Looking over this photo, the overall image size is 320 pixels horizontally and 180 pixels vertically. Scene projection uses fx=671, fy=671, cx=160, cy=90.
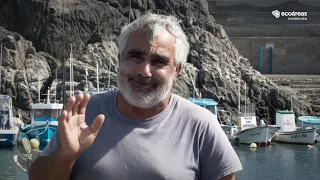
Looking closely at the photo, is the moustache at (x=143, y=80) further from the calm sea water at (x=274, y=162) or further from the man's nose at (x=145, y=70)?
the calm sea water at (x=274, y=162)

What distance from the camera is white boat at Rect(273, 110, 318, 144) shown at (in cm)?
3234

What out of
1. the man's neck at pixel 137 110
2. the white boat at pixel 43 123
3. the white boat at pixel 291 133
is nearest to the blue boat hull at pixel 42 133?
the white boat at pixel 43 123

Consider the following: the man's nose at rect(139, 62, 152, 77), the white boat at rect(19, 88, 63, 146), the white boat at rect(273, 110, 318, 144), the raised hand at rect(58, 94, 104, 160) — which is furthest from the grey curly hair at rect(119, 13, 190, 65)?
the white boat at rect(273, 110, 318, 144)

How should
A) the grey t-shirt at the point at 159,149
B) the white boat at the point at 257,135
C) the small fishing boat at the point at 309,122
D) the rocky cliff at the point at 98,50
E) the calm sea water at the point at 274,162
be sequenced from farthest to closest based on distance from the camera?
1. the rocky cliff at the point at 98,50
2. the small fishing boat at the point at 309,122
3. the white boat at the point at 257,135
4. the calm sea water at the point at 274,162
5. the grey t-shirt at the point at 159,149

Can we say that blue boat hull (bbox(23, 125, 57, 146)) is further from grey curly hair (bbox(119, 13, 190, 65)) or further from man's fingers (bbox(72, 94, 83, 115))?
man's fingers (bbox(72, 94, 83, 115))

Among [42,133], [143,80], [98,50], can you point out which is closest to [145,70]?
[143,80]

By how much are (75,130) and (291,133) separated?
31059 millimetres

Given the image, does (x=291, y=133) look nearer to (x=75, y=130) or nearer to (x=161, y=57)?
(x=161, y=57)

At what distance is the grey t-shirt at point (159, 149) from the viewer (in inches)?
109

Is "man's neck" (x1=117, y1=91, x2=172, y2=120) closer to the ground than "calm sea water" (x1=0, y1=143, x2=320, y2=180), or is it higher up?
higher up

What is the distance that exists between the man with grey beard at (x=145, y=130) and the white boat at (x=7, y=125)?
86.2ft

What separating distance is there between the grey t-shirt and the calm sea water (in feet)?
54.8

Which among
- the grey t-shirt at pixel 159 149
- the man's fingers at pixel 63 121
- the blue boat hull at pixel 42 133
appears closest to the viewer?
the man's fingers at pixel 63 121

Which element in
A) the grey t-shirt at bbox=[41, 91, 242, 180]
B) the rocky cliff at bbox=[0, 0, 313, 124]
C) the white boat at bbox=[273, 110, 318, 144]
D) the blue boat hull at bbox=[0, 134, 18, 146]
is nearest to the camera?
the grey t-shirt at bbox=[41, 91, 242, 180]
